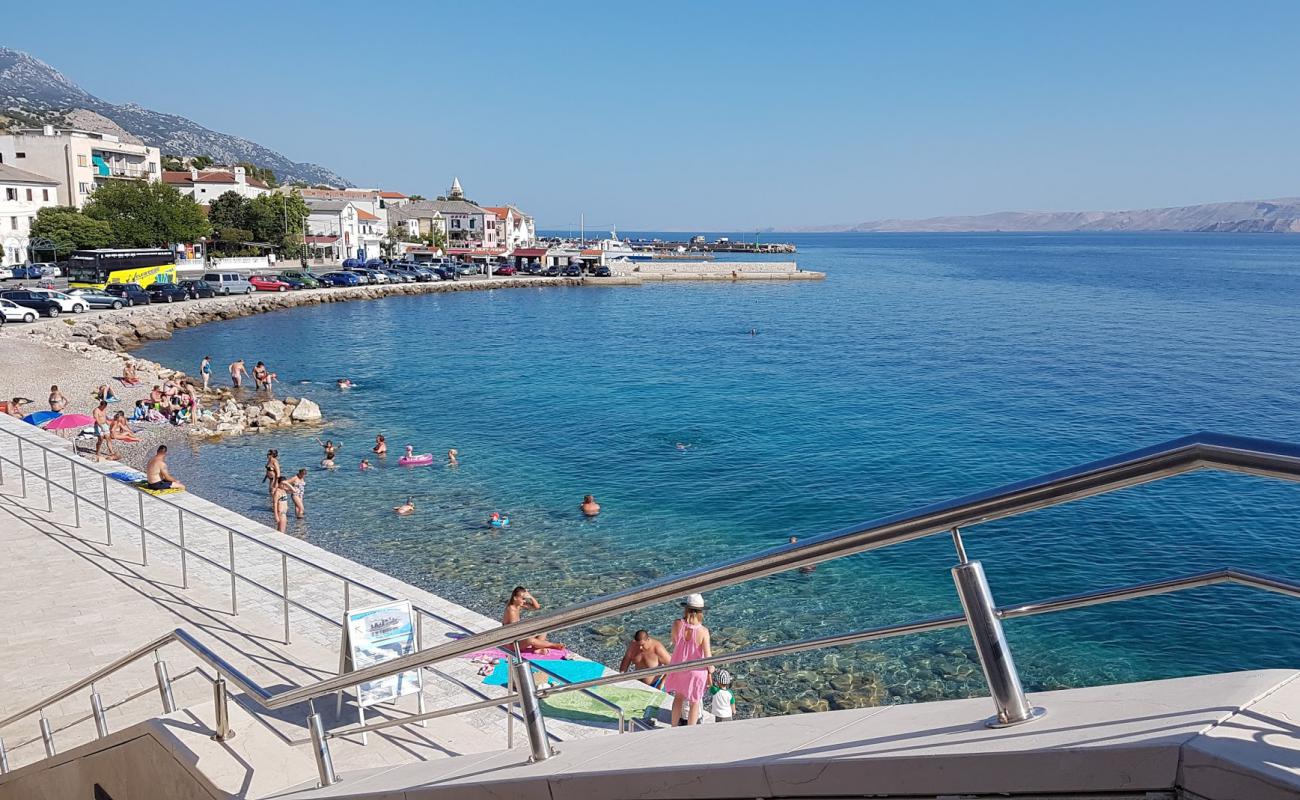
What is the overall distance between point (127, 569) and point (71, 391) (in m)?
22.5

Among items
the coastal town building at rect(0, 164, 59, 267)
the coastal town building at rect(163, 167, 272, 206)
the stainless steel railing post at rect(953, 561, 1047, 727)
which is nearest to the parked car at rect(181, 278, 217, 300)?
the coastal town building at rect(0, 164, 59, 267)

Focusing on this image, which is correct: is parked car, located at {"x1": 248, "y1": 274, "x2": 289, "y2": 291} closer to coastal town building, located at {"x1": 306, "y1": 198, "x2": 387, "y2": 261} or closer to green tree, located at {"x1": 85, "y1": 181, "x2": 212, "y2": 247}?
green tree, located at {"x1": 85, "y1": 181, "x2": 212, "y2": 247}

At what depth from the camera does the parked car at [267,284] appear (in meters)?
70.6

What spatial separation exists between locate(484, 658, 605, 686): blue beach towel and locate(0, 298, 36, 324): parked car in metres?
45.0

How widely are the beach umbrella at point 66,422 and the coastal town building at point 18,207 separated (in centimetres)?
5375

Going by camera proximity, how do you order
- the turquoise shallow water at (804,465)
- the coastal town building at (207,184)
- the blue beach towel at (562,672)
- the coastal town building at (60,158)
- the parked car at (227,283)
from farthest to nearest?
the coastal town building at (207,184)
the coastal town building at (60,158)
the parked car at (227,283)
the turquoise shallow water at (804,465)
the blue beach towel at (562,672)

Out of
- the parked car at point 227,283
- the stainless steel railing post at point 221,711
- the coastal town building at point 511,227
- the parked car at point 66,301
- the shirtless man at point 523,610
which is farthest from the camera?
the coastal town building at point 511,227

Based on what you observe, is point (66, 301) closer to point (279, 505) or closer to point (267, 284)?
point (267, 284)

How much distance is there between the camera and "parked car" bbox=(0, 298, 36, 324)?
146 ft

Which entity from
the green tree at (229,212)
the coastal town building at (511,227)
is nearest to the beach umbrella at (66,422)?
the green tree at (229,212)

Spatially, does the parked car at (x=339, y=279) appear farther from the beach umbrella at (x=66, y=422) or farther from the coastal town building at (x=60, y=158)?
the beach umbrella at (x=66, y=422)

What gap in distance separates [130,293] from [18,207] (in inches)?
964

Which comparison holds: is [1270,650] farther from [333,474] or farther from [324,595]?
[333,474]

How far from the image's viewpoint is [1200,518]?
21297 mm
